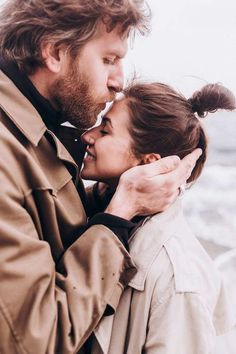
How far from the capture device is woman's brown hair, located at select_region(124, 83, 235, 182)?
202 centimetres

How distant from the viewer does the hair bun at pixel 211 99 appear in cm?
207

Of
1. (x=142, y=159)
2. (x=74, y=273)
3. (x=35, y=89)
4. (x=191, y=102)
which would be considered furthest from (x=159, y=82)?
(x=74, y=273)

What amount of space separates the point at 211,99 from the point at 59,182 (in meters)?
0.77

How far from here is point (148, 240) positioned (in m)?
1.76

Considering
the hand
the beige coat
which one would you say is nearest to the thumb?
the hand

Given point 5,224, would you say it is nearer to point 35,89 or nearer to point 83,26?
point 35,89

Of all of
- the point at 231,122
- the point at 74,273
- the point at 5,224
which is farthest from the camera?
the point at 231,122

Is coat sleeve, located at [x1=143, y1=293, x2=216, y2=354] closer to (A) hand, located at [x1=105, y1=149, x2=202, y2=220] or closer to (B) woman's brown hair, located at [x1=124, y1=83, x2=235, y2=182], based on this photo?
(A) hand, located at [x1=105, y1=149, x2=202, y2=220]

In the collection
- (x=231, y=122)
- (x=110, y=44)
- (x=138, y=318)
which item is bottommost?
(x=231, y=122)

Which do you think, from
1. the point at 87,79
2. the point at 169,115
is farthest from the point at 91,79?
the point at 169,115

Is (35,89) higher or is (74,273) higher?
(35,89)

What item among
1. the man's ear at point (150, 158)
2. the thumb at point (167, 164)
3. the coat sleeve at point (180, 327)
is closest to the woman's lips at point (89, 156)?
the man's ear at point (150, 158)

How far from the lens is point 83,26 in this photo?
210 centimetres

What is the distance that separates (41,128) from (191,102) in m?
0.71
